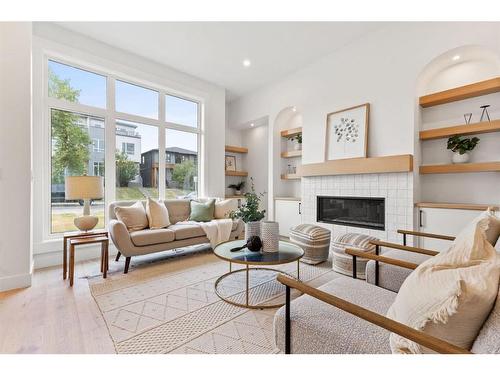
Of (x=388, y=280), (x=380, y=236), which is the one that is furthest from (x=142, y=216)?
(x=380, y=236)

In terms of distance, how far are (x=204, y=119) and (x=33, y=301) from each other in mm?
3894

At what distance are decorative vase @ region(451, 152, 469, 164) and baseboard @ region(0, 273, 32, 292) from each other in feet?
16.2

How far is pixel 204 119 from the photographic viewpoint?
16.4 ft

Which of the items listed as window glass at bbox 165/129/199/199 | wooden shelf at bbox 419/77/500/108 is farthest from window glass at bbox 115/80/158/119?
wooden shelf at bbox 419/77/500/108

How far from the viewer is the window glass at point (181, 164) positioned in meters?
4.57

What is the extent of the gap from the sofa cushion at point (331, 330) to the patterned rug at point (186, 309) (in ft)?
1.55

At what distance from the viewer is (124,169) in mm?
3963

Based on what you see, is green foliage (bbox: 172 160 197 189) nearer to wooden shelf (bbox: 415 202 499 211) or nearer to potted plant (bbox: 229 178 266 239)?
potted plant (bbox: 229 178 266 239)

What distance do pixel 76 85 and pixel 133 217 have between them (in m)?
2.17

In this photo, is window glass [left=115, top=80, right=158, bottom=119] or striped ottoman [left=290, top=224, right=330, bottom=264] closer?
striped ottoman [left=290, top=224, right=330, bottom=264]

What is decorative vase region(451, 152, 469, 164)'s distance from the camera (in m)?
2.88

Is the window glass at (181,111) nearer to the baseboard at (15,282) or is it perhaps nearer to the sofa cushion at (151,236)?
the sofa cushion at (151,236)

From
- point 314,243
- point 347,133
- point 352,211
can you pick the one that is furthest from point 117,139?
point 352,211

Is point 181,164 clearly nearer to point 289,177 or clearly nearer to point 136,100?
point 136,100
